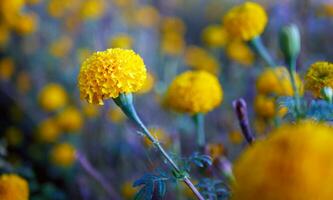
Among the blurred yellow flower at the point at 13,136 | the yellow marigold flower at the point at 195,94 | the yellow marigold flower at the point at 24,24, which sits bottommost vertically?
the yellow marigold flower at the point at 195,94

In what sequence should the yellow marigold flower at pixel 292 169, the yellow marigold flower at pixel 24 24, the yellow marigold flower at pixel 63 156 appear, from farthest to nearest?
the yellow marigold flower at pixel 24 24 < the yellow marigold flower at pixel 63 156 < the yellow marigold flower at pixel 292 169

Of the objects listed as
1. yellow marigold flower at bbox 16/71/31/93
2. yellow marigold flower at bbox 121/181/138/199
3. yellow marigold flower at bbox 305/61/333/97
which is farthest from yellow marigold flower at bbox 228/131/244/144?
yellow marigold flower at bbox 16/71/31/93

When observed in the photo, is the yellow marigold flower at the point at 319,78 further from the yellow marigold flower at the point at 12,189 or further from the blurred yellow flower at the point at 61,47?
the blurred yellow flower at the point at 61,47

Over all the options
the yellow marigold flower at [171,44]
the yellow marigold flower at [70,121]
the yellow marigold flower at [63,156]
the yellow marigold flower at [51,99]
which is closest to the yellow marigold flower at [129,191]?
the yellow marigold flower at [63,156]

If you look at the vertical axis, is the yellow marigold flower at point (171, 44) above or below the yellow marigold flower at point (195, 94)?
above

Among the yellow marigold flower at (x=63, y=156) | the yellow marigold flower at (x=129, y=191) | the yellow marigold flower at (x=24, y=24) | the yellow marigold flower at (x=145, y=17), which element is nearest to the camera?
the yellow marigold flower at (x=129, y=191)

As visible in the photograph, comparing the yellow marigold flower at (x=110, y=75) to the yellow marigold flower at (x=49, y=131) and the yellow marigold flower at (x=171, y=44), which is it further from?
the yellow marigold flower at (x=171, y=44)

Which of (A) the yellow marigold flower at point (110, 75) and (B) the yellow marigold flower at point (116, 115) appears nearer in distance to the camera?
(A) the yellow marigold flower at point (110, 75)
